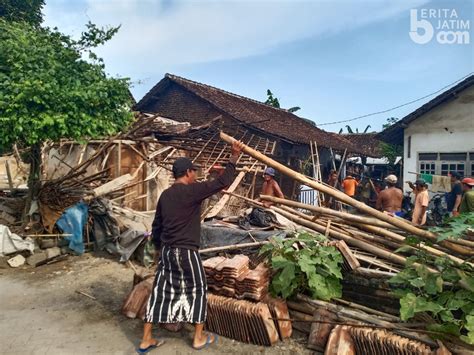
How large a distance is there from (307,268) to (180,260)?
1382 millimetres

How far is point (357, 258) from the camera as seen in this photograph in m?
4.16

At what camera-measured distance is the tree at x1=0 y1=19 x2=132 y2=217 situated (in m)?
5.77

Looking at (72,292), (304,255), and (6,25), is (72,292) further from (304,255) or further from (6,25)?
(6,25)

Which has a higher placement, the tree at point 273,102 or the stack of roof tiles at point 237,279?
the tree at point 273,102

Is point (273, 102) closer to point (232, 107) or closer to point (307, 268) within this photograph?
point (232, 107)

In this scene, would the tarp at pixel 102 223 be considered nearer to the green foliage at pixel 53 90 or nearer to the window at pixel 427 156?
the green foliage at pixel 53 90

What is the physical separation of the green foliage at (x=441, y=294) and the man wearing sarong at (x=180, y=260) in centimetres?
201

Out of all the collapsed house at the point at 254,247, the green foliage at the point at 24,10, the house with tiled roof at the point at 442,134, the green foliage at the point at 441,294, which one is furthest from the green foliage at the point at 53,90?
the green foliage at the point at 24,10

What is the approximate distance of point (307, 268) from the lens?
12.5 feet

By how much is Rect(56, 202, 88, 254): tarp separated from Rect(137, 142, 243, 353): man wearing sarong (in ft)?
14.3

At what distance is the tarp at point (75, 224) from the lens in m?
7.21

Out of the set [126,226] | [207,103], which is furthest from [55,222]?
Answer: [207,103]

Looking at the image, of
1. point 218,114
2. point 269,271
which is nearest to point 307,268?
point 269,271

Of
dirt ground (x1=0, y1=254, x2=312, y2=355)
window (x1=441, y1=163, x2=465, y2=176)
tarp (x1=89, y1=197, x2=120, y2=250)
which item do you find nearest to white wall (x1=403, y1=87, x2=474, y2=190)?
window (x1=441, y1=163, x2=465, y2=176)
